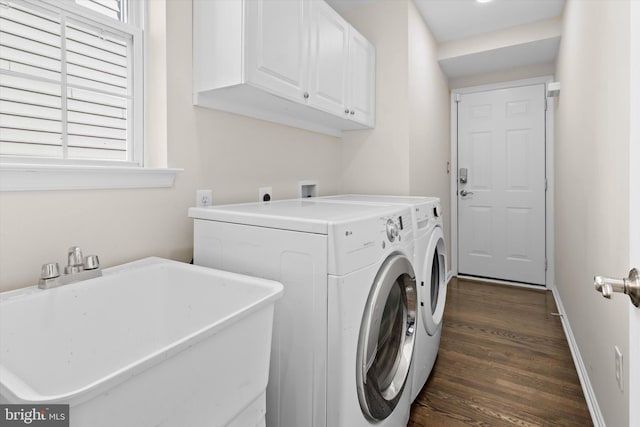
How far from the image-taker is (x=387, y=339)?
4.50 ft

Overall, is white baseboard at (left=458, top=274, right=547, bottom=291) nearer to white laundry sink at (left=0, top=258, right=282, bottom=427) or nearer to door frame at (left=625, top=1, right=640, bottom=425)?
door frame at (left=625, top=1, right=640, bottom=425)

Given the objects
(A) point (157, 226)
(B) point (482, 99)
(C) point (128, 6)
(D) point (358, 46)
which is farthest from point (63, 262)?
(B) point (482, 99)

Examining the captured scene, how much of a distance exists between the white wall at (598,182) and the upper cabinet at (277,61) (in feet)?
4.13

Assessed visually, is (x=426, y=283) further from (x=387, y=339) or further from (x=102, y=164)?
(x=102, y=164)

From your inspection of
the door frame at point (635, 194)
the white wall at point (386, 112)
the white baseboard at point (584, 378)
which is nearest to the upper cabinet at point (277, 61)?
the white wall at point (386, 112)

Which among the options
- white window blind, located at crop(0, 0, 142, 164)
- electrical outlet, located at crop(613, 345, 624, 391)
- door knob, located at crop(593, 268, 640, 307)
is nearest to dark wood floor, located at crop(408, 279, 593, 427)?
electrical outlet, located at crop(613, 345, 624, 391)

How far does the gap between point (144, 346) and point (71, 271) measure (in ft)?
1.04

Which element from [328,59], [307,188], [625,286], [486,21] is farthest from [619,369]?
[486,21]

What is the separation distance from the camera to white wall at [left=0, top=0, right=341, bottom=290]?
1.06 metres

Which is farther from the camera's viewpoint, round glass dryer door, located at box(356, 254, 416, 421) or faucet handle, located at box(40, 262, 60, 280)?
round glass dryer door, located at box(356, 254, 416, 421)

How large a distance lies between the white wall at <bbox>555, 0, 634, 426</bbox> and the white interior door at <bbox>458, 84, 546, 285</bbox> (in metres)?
1.15

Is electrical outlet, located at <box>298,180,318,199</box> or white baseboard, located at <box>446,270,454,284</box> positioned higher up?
electrical outlet, located at <box>298,180,318,199</box>

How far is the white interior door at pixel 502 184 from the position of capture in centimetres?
349

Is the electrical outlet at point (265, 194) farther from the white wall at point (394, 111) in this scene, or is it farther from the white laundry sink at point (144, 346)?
the white wall at point (394, 111)
